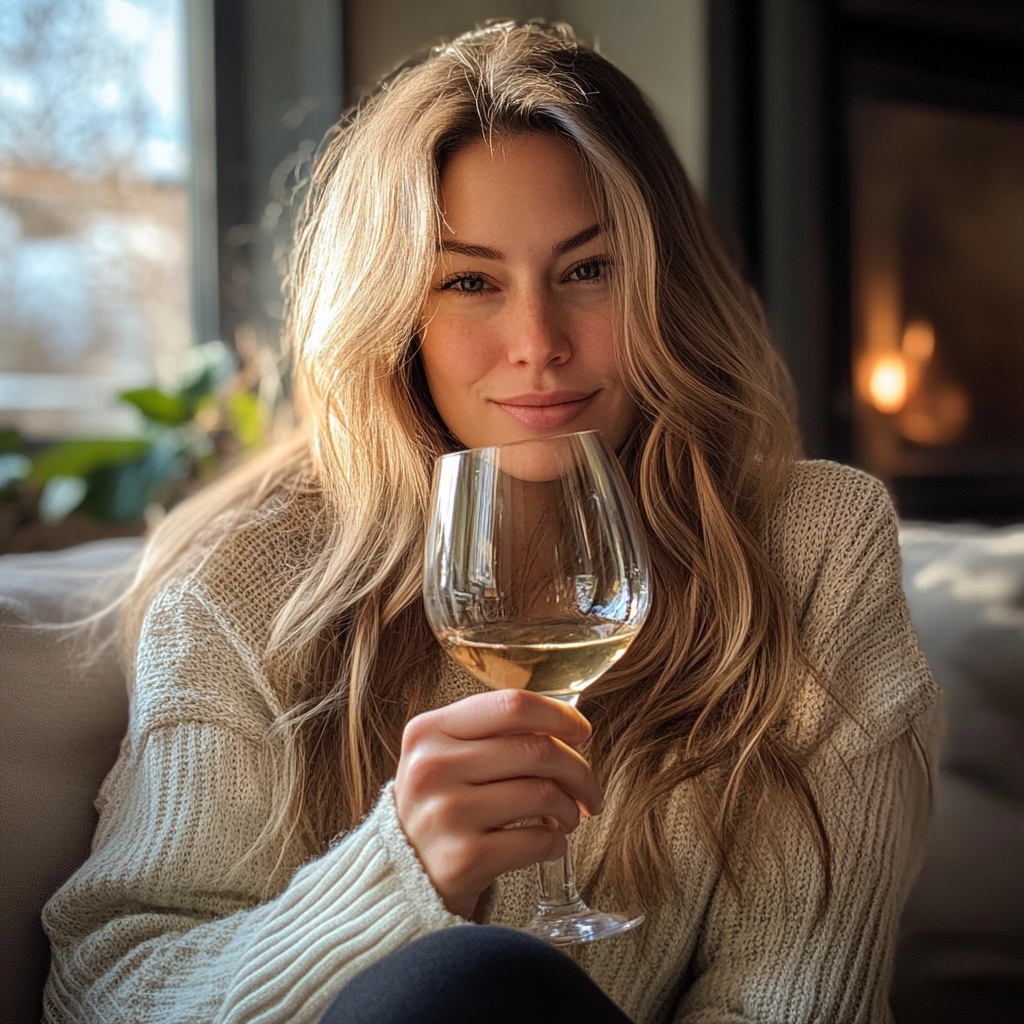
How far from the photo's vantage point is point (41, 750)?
39.8 inches

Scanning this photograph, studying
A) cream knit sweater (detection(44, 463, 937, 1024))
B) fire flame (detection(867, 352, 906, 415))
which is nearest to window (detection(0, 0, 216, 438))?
fire flame (detection(867, 352, 906, 415))

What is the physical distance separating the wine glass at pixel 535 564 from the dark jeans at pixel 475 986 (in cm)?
15

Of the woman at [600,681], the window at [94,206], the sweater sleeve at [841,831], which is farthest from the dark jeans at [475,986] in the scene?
the window at [94,206]

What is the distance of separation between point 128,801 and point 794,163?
2.09 meters

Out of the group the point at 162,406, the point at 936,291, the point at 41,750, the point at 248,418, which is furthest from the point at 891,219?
the point at 41,750

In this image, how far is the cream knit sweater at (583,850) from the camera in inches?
34.8

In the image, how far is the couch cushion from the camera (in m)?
1.19

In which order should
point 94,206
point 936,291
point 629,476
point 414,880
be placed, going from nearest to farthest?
point 414,880
point 629,476
point 94,206
point 936,291

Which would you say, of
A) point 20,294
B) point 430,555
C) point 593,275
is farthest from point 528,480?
point 20,294

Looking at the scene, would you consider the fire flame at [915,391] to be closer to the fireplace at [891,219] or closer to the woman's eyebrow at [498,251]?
the fireplace at [891,219]

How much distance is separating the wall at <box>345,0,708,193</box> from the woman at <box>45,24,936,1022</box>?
153 cm

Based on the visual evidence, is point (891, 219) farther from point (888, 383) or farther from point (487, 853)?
point (487, 853)

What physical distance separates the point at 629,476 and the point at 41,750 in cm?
55

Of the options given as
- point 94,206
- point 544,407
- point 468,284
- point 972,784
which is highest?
point 94,206
